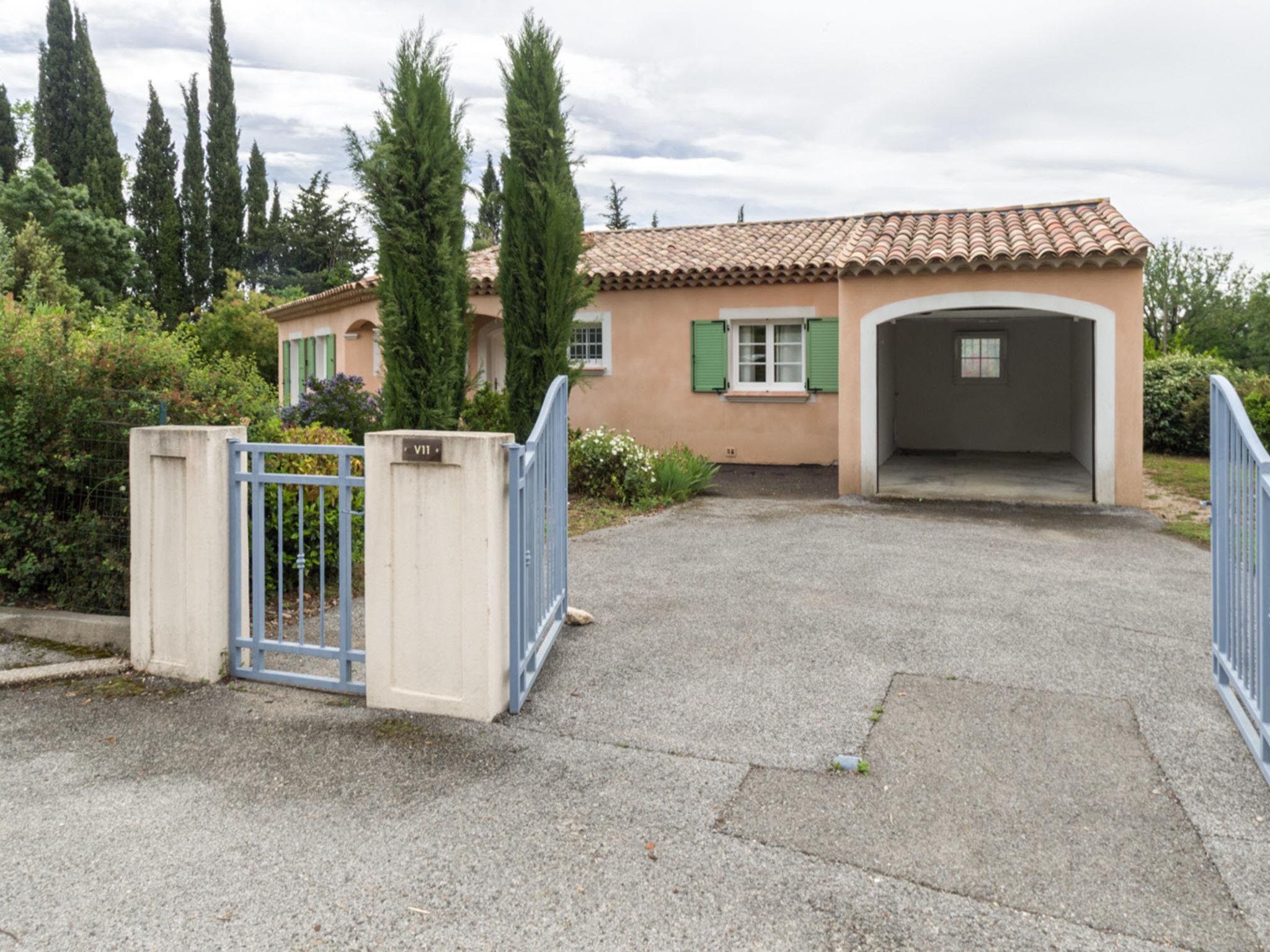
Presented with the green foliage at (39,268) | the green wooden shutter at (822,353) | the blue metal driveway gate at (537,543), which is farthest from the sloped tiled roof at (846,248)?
the green foliage at (39,268)

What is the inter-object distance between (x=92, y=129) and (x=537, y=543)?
38.5 metres

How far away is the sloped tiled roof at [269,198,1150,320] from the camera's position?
1102cm

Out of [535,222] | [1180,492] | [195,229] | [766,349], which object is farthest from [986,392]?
[195,229]

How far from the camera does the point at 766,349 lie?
15.0 meters

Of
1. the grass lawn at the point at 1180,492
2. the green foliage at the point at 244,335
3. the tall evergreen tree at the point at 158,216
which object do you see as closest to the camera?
the grass lawn at the point at 1180,492

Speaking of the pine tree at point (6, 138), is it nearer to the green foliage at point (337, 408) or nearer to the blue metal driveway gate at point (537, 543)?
the green foliage at point (337, 408)

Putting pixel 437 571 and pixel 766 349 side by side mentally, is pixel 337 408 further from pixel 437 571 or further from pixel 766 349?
pixel 437 571

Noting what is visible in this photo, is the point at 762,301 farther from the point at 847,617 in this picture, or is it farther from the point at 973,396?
the point at 847,617

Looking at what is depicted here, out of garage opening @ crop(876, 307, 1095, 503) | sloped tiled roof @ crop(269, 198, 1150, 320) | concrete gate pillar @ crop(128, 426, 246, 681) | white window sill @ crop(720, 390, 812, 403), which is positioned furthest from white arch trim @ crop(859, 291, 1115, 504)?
concrete gate pillar @ crop(128, 426, 246, 681)

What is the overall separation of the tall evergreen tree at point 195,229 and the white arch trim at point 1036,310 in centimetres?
3109

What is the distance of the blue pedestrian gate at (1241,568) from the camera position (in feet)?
11.4

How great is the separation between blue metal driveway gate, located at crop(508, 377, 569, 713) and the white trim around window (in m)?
9.88

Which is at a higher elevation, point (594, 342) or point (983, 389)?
point (594, 342)

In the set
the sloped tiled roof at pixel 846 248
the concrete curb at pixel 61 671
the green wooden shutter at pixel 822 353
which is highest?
the sloped tiled roof at pixel 846 248
